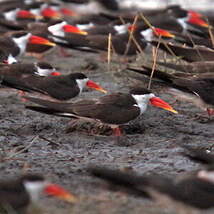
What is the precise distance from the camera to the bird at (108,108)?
6539 mm

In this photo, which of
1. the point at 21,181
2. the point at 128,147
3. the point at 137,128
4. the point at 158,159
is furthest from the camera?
the point at 137,128

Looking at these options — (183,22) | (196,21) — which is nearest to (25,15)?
(183,22)

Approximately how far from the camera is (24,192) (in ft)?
14.1

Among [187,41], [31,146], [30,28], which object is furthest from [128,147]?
[30,28]

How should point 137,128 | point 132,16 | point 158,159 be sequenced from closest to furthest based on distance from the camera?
point 158,159
point 137,128
point 132,16

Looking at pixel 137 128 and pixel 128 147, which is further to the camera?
pixel 137 128

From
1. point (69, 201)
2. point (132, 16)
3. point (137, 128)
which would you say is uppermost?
point (69, 201)

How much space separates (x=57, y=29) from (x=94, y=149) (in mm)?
4926

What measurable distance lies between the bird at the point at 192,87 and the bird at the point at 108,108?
258 millimetres

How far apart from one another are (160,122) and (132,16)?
222 inches

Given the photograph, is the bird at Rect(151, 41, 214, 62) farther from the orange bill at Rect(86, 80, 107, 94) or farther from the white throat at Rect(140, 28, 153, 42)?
the white throat at Rect(140, 28, 153, 42)

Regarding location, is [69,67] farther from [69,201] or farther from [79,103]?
[69,201]

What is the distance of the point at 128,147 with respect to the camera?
20.6 ft

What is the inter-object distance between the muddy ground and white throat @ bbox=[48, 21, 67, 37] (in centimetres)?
260
